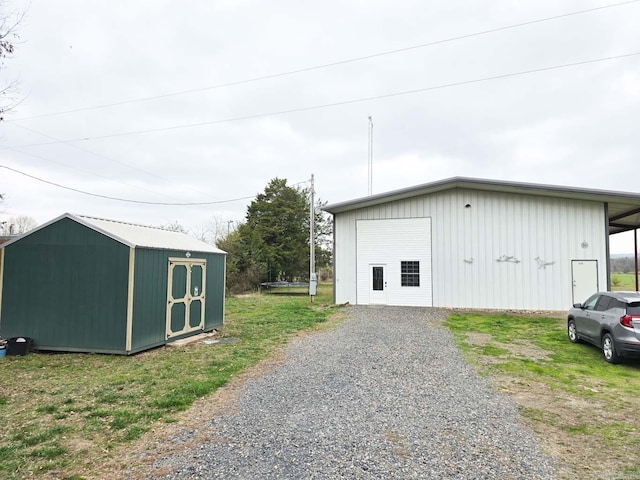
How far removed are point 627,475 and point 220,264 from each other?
9684 mm

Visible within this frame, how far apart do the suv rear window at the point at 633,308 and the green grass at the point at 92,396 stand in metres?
7.08

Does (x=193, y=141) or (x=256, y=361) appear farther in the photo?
(x=193, y=141)

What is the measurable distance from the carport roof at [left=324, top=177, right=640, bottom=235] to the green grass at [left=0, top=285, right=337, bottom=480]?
29.9 ft

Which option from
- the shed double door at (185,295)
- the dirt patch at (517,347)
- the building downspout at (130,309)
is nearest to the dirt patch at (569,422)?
the dirt patch at (517,347)

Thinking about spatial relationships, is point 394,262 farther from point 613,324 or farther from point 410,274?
point 613,324

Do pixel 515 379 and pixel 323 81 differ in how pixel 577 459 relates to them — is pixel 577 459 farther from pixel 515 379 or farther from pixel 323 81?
pixel 323 81

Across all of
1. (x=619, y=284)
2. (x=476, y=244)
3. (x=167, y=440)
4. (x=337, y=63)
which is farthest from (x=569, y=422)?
(x=619, y=284)

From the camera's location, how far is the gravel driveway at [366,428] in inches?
115

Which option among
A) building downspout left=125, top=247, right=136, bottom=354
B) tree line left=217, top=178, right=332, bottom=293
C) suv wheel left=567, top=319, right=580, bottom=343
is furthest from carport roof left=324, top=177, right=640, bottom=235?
tree line left=217, top=178, right=332, bottom=293

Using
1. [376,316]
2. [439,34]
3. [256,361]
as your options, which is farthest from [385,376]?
[439,34]

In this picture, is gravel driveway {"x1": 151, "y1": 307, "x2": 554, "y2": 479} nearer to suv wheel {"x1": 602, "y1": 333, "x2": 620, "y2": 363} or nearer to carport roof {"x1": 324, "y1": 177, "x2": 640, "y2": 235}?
suv wheel {"x1": 602, "y1": 333, "x2": 620, "y2": 363}

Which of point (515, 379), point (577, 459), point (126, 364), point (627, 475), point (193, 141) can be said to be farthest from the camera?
point (193, 141)

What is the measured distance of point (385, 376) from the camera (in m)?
5.81

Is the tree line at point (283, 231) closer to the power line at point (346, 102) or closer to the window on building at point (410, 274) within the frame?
Answer: the power line at point (346, 102)
